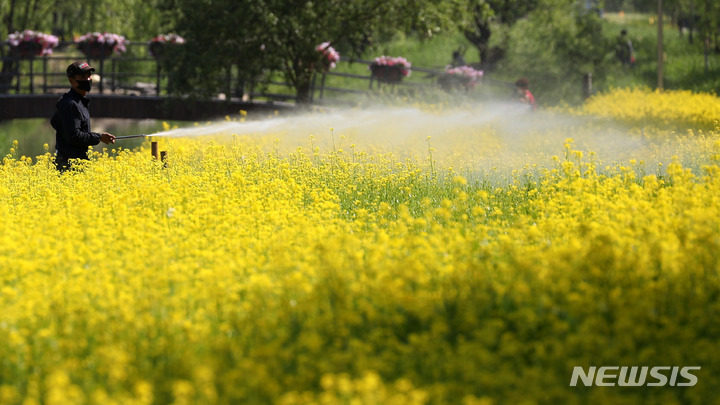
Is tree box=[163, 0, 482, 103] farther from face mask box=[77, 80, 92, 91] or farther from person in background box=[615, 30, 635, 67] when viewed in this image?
person in background box=[615, 30, 635, 67]

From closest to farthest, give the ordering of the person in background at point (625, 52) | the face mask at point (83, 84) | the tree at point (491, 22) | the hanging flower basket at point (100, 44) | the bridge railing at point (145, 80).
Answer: the face mask at point (83, 84)
the bridge railing at point (145, 80)
the hanging flower basket at point (100, 44)
the person in background at point (625, 52)
the tree at point (491, 22)

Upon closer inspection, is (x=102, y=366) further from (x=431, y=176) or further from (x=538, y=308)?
(x=431, y=176)

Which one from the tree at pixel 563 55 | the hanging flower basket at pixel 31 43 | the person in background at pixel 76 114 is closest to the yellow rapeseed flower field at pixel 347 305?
the person in background at pixel 76 114

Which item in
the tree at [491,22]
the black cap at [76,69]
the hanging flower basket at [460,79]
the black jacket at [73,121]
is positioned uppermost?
the tree at [491,22]

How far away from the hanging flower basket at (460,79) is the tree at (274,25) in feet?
12.9

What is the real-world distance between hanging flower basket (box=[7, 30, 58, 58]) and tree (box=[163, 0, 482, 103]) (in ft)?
14.7

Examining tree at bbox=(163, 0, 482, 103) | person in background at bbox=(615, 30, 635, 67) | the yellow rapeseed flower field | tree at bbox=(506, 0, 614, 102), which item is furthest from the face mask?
person in background at bbox=(615, 30, 635, 67)

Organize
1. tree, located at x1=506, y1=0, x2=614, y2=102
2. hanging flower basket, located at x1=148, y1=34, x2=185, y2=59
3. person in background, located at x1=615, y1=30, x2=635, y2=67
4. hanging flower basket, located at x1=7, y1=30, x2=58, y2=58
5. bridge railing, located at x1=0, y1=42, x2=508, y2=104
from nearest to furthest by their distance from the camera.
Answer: hanging flower basket, located at x1=148, y1=34, x2=185, y2=59, bridge railing, located at x1=0, y1=42, x2=508, y2=104, hanging flower basket, located at x1=7, y1=30, x2=58, y2=58, tree, located at x1=506, y1=0, x2=614, y2=102, person in background, located at x1=615, y1=30, x2=635, y2=67

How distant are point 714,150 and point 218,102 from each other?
12932mm

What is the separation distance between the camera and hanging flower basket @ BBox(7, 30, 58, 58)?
74.8 feet

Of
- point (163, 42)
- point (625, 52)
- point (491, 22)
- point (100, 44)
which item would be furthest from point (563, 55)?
point (100, 44)

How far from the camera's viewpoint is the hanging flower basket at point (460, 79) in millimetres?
24269

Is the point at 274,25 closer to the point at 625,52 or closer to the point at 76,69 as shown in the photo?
the point at 76,69

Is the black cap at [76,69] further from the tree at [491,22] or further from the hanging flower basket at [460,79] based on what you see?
the tree at [491,22]
